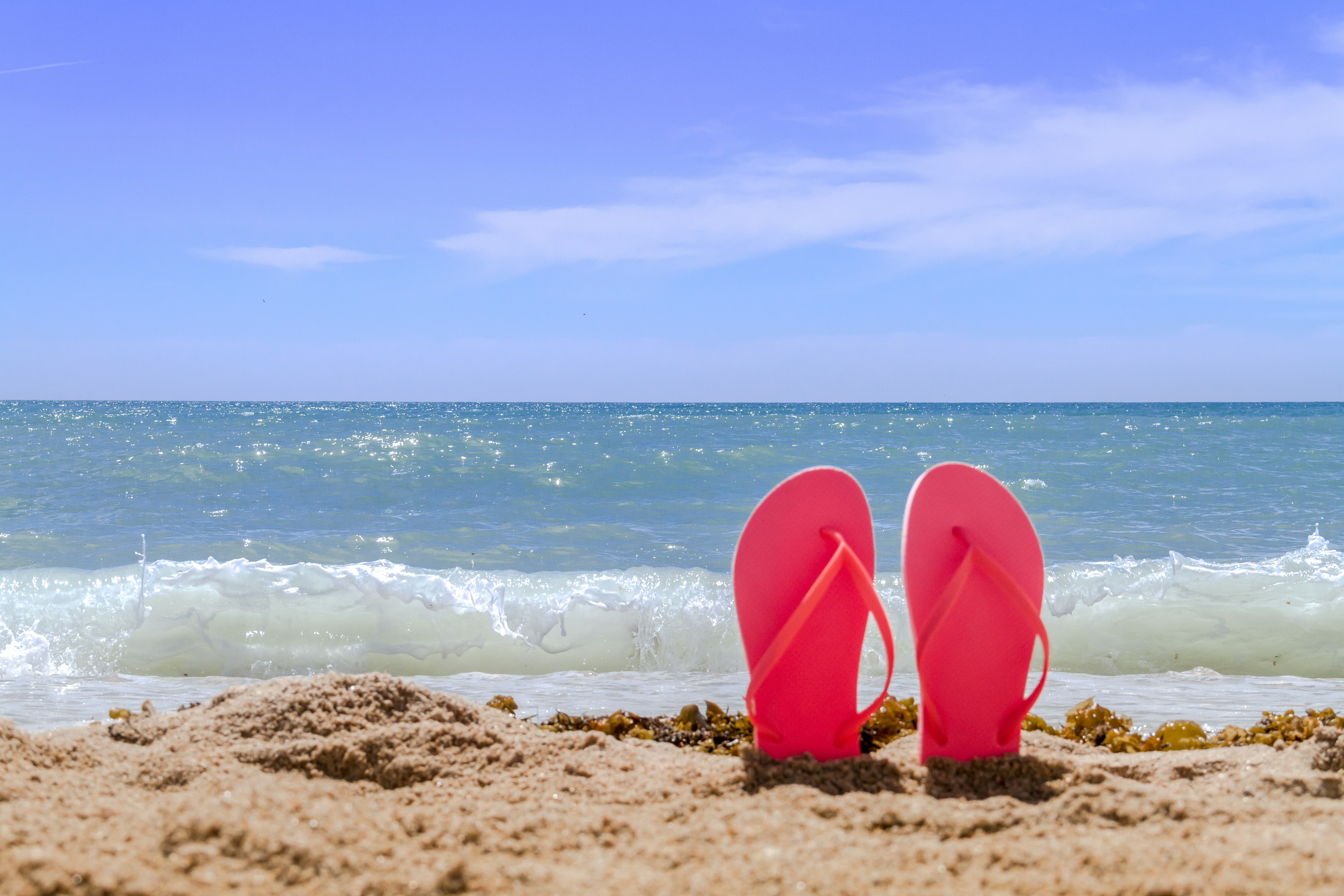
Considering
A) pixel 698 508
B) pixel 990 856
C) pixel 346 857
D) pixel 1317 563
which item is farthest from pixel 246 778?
pixel 698 508

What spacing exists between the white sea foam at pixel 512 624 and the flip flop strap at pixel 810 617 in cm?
200

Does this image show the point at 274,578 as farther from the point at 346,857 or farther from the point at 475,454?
the point at 475,454

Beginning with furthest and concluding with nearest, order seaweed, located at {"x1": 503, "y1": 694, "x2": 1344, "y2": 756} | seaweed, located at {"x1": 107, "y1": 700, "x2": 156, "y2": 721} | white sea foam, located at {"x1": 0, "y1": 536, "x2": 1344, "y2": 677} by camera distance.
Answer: white sea foam, located at {"x1": 0, "y1": 536, "x2": 1344, "y2": 677}, seaweed, located at {"x1": 503, "y1": 694, "x2": 1344, "y2": 756}, seaweed, located at {"x1": 107, "y1": 700, "x2": 156, "y2": 721}

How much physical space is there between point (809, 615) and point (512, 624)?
2780 mm

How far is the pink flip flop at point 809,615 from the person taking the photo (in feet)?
6.00

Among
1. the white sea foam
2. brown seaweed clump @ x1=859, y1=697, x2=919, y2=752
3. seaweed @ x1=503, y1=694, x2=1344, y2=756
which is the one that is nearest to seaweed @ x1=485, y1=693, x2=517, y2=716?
seaweed @ x1=503, y1=694, x2=1344, y2=756

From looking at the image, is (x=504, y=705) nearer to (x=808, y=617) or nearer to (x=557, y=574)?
(x=808, y=617)

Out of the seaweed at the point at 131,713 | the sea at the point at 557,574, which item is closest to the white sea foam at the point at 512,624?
the sea at the point at 557,574

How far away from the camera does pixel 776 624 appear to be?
1.86 metres

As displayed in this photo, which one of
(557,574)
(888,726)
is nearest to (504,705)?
(888,726)

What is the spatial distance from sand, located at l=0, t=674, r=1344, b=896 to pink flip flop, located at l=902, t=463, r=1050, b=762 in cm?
8

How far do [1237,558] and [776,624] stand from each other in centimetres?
518

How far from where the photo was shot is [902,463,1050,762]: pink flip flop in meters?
1.79

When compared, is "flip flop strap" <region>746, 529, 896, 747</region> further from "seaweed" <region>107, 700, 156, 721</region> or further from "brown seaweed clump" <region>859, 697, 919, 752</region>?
"seaweed" <region>107, 700, 156, 721</region>
